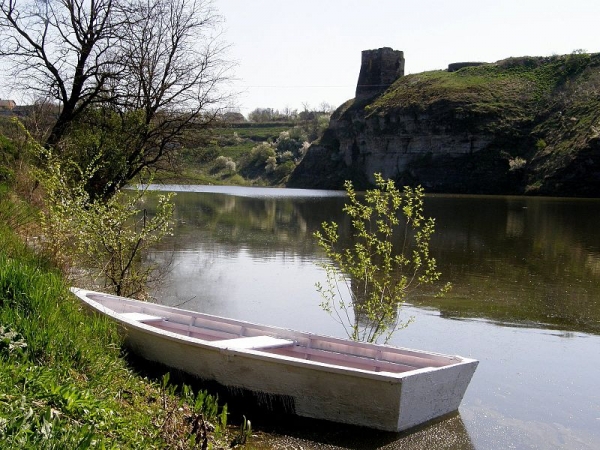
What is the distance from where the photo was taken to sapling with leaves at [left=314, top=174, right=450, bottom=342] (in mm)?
9469

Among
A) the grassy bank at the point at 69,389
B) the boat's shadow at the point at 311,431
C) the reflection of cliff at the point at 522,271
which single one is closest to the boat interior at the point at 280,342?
the boat's shadow at the point at 311,431

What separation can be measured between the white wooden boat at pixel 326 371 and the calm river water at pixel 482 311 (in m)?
0.28

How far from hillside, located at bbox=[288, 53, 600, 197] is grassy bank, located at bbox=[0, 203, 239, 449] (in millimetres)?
69548

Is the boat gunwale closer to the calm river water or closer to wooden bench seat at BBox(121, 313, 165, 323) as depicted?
wooden bench seat at BBox(121, 313, 165, 323)

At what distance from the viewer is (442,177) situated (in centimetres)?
9125

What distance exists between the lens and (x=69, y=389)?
4535mm

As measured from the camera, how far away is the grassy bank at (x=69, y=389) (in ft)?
13.2

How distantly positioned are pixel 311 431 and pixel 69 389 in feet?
10.5

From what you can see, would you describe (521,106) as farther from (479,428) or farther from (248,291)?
(479,428)

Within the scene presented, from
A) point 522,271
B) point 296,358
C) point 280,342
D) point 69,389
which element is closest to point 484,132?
point 522,271

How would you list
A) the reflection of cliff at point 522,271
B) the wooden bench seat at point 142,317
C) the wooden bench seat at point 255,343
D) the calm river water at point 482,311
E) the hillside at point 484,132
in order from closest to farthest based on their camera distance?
the calm river water at point 482,311
the wooden bench seat at point 255,343
the wooden bench seat at point 142,317
the reflection of cliff at point 522,271
the hillside at point 484,132

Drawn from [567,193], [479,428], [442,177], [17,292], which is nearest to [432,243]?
[479,428]

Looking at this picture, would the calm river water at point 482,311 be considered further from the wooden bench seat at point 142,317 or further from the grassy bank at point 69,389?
the wooden bench seat at point 142,317

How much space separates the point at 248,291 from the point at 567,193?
206 feet
